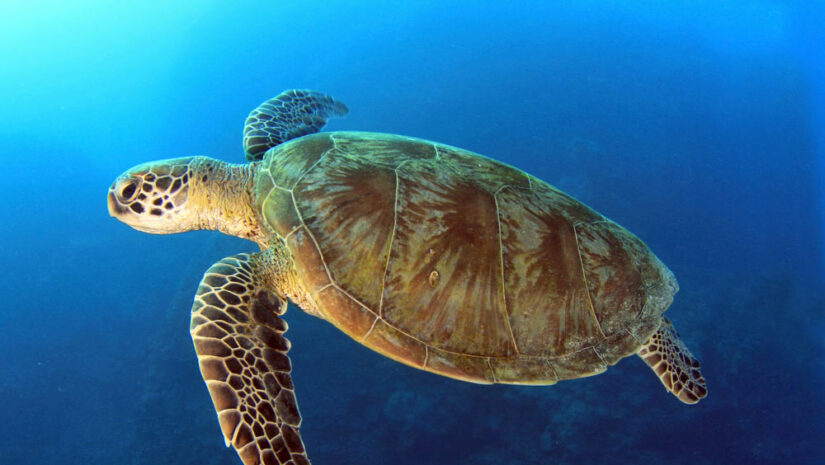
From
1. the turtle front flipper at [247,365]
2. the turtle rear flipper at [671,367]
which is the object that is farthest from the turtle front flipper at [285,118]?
the turtle rear flipper at [671,367]

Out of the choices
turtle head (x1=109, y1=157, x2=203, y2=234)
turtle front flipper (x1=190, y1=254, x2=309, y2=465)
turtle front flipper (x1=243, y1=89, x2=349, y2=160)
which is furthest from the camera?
turtle front flipper (x1=243, y1=89, x2=349, y2=160)

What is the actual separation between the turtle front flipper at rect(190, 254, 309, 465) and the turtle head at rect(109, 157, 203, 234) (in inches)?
24.5

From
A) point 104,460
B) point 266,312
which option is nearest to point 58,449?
point 104,460

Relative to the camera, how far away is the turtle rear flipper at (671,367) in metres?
2.21

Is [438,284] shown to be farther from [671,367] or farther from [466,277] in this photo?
[671,367]

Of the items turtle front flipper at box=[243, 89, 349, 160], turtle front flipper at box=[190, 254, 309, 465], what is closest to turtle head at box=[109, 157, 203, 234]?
turtle front flipper at box=[243, 89, 349, 160]

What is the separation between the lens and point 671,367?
7.29ft

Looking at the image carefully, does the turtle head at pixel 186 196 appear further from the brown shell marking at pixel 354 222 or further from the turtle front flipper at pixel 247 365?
the brown shell marking at pixel 354 222

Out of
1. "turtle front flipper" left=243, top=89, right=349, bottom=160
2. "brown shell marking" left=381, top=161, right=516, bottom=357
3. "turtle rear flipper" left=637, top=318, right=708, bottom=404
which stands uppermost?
"turtle front flipper" left=243, top=89, right=349, bottom=160

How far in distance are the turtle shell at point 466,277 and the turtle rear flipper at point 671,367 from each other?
312 mm

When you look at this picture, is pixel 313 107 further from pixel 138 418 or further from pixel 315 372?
pixel 138 418

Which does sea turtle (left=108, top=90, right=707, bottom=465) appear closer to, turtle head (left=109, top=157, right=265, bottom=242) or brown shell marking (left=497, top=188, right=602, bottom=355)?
brown shell marking (left=497, top=188, right=602, bottom=355)

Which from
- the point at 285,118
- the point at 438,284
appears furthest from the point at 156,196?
the point at 438,284

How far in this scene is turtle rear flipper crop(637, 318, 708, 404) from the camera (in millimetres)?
2207
